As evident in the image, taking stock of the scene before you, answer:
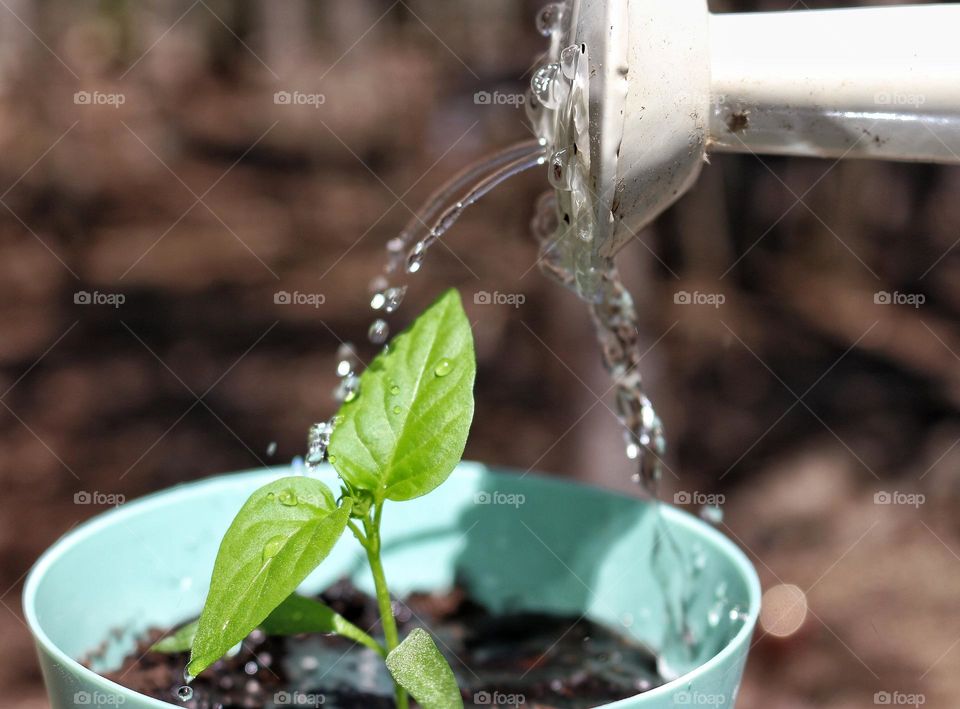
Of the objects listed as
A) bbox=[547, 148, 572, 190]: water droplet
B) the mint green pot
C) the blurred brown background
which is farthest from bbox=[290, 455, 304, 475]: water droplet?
the blurred brown background

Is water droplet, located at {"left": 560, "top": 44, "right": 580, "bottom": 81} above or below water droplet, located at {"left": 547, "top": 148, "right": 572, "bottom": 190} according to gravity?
above

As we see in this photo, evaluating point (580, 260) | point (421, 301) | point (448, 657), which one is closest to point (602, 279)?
point (580, 260)


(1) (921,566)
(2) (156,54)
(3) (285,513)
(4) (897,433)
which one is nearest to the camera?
(3) (285,513)

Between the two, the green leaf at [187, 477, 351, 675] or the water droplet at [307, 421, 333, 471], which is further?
the water droplet at [307, 421, 333, 471]

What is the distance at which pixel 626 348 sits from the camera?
670 millimetres

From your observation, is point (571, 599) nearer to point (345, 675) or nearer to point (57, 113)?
point (345, 675)

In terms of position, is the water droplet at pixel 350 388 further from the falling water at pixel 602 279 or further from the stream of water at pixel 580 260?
the falling water at pixel 602 279

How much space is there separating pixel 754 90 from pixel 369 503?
28 cm

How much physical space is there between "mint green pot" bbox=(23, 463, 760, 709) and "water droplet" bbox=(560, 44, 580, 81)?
256mm

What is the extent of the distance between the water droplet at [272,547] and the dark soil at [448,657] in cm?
13

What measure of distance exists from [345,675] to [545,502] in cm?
16

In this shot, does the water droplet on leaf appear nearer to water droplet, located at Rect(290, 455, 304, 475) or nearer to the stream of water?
the stream of water

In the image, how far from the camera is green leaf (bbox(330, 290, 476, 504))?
48 cm

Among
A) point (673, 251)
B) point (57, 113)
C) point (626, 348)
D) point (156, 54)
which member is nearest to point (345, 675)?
point (626, 348)
